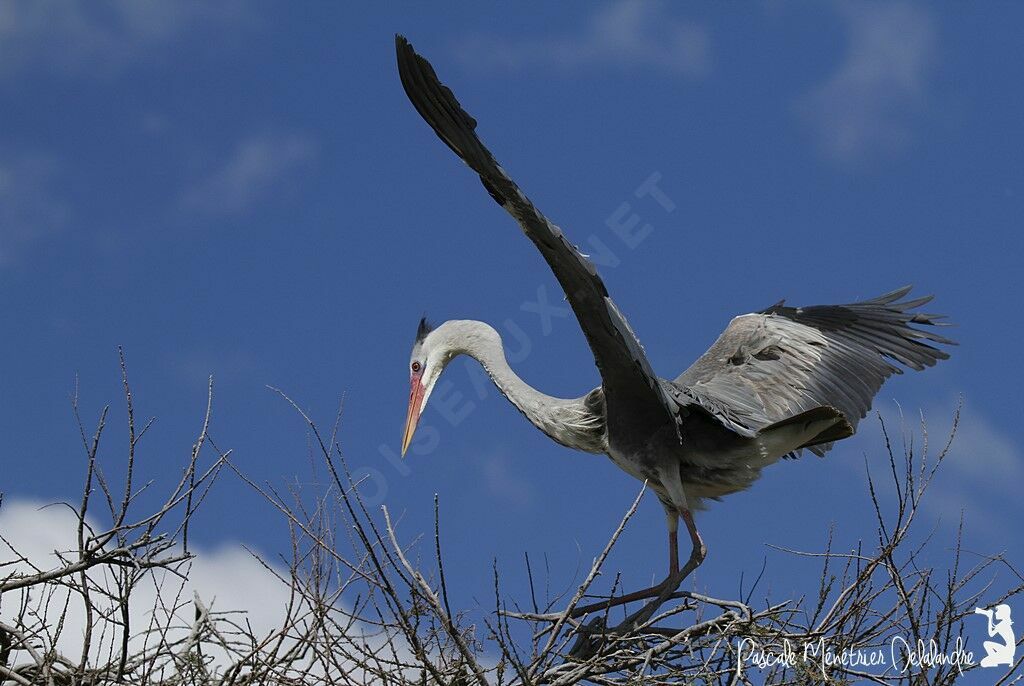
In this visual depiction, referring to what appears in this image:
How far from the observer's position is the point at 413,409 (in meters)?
6.95

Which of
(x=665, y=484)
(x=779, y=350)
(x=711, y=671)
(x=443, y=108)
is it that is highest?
(x=779, y=350)

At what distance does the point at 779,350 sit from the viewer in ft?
21.3

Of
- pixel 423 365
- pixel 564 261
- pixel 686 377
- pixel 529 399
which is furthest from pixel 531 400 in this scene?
pixel 564 261

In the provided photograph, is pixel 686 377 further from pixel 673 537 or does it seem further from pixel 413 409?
pixel 413 409

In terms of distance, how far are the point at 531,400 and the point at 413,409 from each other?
1178mm

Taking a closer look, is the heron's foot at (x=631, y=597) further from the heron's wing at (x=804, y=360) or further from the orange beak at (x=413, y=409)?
the orange beak at (x=413, y=409)

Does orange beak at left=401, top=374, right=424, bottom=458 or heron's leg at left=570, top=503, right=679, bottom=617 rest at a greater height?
orange beak at left=401, top=374, right=424, bottom=458

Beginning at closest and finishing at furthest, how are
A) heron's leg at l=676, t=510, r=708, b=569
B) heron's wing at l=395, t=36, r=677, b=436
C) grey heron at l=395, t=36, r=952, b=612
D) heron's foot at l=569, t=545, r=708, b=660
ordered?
heron's wing at l=395, t=36, r=677, b=436
grey heron at l=395, t=36, r=952, b=612
heron's foot at l=569, t=545, r=708, b=660
heron's leg at l=676, t=510, r=708, b=569

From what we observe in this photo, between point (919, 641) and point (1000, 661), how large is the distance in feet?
1.22

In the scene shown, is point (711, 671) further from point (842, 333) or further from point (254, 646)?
point (842, 333)

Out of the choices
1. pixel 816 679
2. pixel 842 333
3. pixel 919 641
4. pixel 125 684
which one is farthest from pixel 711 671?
pixel 842 333

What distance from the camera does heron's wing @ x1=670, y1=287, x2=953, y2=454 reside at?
5.88 m

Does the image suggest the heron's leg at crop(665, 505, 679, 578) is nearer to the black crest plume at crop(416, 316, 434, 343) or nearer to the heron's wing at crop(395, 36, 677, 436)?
the heron's wing at crop(395, 36, 677, 436)

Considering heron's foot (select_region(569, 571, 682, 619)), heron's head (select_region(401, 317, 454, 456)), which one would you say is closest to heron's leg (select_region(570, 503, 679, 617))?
heron's foot (select_region(569, 571, 682, 619))
